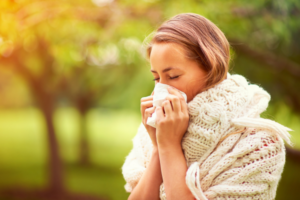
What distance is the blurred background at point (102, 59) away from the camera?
4.34 metres

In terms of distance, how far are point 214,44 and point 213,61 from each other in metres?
0.14

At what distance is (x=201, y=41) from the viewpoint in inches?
65.6

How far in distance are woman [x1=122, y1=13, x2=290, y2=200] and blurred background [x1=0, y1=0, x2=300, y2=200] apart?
45 centimetres

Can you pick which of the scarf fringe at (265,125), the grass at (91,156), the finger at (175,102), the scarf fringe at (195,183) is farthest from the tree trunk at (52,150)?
the scarf fringe at (265,125)

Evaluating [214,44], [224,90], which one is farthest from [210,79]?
[214,44]

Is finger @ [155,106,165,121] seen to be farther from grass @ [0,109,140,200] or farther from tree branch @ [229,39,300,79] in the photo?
grass @ [0,109,140,200]

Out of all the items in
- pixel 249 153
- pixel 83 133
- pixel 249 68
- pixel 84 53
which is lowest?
pixel 249 153

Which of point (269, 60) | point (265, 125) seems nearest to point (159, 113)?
point (265, 125)

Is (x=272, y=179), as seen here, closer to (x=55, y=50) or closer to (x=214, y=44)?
(x=214, y=44)

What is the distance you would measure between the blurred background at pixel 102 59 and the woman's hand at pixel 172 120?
70 centimetres

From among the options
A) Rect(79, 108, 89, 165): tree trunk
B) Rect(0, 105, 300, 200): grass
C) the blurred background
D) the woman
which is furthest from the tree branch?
Rect(79, 108, 89, 165): tree trunk

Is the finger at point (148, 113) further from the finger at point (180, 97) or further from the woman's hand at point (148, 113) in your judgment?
the finger at point (180, 97)

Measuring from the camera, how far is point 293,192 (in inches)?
312

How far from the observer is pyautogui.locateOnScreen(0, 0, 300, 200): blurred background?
4.34 metres
